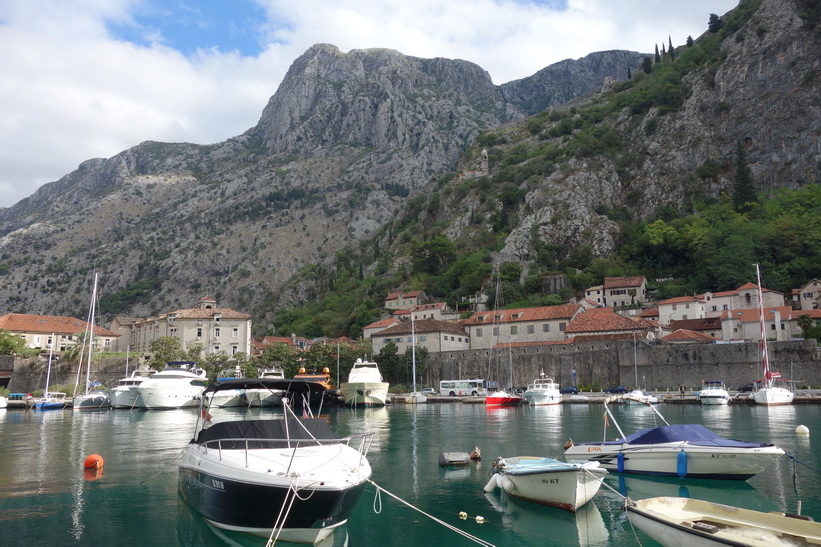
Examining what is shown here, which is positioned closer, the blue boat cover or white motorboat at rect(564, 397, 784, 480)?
white motorboat at rect(564, 397, 784, 480)

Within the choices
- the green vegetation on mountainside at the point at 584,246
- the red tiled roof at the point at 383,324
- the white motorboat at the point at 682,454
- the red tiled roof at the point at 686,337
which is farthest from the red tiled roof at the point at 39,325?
the white motorboat at the point at 682,454

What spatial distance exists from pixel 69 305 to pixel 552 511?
175659mm

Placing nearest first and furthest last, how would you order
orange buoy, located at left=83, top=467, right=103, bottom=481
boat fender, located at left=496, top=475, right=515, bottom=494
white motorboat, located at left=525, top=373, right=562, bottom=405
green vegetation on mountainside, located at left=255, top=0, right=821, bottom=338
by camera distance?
boat fender, located at left=496, top=475, right=515, bottom=494 → orange buoy, located at left=83, top=467, right=103, bottom=481 → white motorboat, located at left=525, top=373, right=562, bottom=405 → green vegetation on mountainside, located at left=255, top=0, right=821, bottom=338

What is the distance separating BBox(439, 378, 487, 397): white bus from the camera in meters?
68.7

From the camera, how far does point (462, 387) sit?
69750 millimetres

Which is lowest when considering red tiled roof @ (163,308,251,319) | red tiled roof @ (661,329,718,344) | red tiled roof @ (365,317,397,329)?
red tiled roof @ (661,329,718,344)

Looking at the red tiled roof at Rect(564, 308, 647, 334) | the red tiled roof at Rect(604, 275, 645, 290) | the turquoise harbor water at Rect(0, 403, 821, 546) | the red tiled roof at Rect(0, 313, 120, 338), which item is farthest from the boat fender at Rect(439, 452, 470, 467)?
the red tiled roof at Rect(0, 313, 120, 338)

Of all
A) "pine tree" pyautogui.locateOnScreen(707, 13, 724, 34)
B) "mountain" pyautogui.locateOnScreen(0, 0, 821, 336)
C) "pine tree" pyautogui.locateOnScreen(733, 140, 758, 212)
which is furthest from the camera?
"pine tree" pyautogui.locateOnScreen(707, 13, 724, 34)

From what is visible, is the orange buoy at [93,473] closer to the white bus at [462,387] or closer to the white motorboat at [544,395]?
the white motorboat at [544,395]

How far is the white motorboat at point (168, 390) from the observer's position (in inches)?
2248

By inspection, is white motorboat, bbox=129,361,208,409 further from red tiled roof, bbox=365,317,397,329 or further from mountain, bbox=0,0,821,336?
mountain, bbox=0,0,821,336

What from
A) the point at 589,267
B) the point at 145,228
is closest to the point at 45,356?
the point at 589,267

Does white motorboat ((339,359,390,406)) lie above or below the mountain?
below

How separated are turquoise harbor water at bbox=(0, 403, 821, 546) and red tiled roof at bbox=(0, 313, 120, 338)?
5683 centimetres
